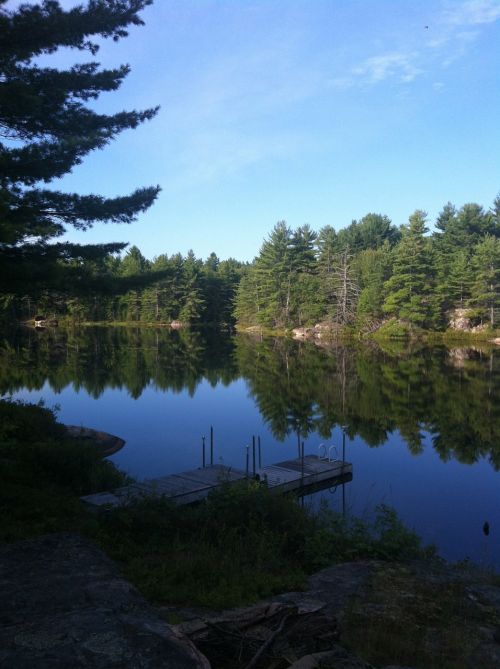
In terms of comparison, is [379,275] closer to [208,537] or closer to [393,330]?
[393,330]

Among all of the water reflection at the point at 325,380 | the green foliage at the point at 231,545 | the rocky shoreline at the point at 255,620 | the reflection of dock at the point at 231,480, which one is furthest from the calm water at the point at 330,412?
the rocky shoreline at the point at 255,620

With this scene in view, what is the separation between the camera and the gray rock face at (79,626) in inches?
136

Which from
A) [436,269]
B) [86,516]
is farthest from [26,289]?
[436,269]

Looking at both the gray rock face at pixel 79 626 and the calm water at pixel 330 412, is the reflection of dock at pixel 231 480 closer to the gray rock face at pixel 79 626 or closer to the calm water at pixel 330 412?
the calm water at pixel 330 412

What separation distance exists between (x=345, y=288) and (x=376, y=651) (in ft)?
198

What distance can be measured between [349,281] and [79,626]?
65265 mm

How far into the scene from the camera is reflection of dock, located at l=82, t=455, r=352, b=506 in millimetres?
11218

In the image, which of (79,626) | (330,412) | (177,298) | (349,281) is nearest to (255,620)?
(79,626)

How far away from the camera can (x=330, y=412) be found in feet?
82.6

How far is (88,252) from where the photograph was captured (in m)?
12.3

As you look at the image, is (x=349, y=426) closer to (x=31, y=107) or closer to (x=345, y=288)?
(x=31, y=107)

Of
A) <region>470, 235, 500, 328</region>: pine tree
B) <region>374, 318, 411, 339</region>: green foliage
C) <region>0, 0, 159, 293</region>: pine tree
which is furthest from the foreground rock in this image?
<region>374, 318, 411, 339</region>: green foliage

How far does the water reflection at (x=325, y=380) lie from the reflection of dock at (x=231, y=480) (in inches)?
185

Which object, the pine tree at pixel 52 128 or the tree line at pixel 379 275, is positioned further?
the tree line at pixel 379 275
